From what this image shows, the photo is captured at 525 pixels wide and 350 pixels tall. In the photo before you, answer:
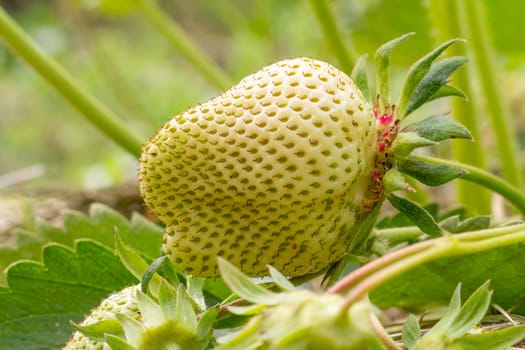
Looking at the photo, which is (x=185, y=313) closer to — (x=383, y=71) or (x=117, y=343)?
(x=117, y=343)

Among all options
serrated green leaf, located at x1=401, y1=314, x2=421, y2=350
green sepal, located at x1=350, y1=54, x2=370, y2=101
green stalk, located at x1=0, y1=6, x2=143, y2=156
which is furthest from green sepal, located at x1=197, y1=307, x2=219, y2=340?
green stalk, located at x1=0, y1=6, x2=143, y2=156

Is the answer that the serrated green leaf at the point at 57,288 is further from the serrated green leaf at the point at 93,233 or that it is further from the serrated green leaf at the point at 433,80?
the serrated green leaf at the point at 433,80

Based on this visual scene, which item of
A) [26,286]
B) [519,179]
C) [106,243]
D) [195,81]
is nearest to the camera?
[26,286]

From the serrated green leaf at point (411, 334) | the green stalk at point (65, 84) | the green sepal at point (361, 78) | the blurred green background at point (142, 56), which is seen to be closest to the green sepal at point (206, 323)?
the serrated green leaf at point (411, 334)

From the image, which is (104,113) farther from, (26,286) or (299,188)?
(299,188)

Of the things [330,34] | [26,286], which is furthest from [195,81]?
[26,286]

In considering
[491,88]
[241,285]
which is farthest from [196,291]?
[491,88]
